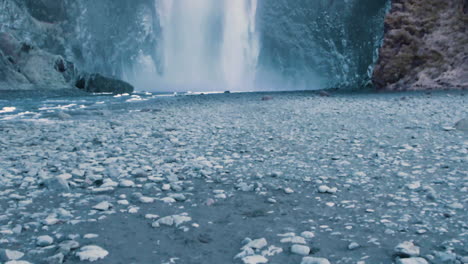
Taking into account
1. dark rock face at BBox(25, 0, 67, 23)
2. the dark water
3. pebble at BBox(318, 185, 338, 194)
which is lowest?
pebble at BBox(318, 185, 338, 194)

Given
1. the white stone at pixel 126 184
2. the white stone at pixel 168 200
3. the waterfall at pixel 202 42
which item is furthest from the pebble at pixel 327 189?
the waterfall at pixel 202 42

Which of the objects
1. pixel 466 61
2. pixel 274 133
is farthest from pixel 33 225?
pixel 466 61

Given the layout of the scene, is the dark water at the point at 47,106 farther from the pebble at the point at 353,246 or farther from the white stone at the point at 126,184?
the pebble at the point at 353,246

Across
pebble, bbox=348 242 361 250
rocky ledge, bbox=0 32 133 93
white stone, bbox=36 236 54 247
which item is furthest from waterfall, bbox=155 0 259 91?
pebble, bbox=348 242 361 250

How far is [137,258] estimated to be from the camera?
2.35 meters

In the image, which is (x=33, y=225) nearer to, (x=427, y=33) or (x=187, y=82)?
(x=427, y=33)

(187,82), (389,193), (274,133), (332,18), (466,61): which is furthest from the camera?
(187,82)

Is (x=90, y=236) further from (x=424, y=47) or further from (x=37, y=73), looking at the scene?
(x=37, y=73)

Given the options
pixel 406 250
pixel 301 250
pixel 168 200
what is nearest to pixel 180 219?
pixel 168 200

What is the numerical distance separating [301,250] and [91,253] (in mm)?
1285

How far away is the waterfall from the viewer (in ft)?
156

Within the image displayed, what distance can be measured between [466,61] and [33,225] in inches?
691

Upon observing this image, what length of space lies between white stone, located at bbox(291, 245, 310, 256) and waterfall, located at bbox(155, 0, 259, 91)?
44.0 m

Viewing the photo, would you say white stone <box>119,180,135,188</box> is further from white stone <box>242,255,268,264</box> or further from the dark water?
the dark water
